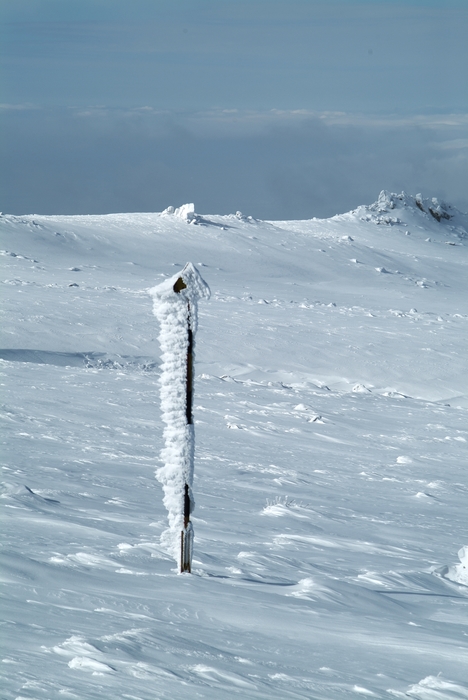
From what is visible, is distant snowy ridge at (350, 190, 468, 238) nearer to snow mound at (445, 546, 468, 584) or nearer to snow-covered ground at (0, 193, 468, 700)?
snow-covered ground at (0, 193, 468, 700)

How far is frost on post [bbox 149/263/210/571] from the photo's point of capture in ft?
12.9

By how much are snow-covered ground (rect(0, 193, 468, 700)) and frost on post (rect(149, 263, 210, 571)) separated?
0.33 metres

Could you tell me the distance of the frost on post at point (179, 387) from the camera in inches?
155

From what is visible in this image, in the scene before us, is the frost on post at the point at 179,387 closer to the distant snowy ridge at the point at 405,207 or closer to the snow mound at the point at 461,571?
the snow mound at the point at 461,571

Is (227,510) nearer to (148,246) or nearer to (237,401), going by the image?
(237,401)

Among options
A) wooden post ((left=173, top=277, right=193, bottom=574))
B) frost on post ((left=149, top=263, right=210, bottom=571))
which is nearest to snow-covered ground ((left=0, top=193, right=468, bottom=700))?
wooden post ((left=173, top=277, right=193, bottom=574))

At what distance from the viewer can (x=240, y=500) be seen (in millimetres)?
5926

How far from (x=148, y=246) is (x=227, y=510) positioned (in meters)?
19.1

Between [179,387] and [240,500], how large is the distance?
2.23 meters

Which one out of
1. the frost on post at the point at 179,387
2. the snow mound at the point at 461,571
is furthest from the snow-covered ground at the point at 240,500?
the frost on post at the point at 179,387

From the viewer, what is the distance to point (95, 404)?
→ 9.17 metres

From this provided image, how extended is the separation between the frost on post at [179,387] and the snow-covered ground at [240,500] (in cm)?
33

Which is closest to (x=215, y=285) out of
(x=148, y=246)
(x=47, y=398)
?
(x=148, y=246)

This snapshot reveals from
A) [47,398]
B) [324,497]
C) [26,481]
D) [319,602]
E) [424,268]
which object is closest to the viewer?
[319,602]
